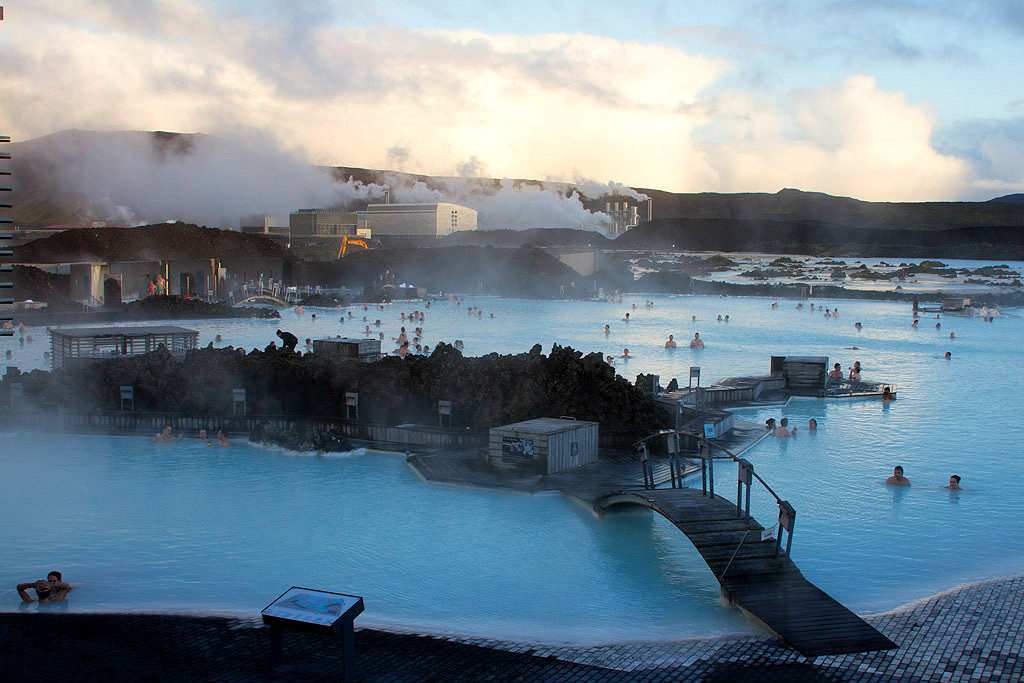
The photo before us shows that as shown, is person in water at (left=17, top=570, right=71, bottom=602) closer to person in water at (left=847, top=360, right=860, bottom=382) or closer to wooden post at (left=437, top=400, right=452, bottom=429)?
wooden post at (left=437, top=400, right=452, bottom=429)

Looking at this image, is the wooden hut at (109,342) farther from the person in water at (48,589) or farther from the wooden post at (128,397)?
the person in water at (48,589)

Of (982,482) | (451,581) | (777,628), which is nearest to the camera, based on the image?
(777,628)

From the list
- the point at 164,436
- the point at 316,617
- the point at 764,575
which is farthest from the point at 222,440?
the point at 764,575

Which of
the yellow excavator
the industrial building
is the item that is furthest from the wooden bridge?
the industrial building

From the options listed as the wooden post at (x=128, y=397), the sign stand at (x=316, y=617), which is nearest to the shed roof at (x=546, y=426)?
the sign stand at (x=316, y=617)

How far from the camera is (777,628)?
704 cm

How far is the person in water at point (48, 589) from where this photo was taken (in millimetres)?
7887

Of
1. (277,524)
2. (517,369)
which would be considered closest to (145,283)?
(517,369)

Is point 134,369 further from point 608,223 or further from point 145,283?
point 608,223

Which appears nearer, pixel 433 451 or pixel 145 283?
pixel 433 451

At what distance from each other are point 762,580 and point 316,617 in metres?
4.24

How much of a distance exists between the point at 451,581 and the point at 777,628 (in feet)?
11.2

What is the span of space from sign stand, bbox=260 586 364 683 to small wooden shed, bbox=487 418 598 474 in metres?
6.22

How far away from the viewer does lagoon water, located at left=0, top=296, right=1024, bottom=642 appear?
825cm
